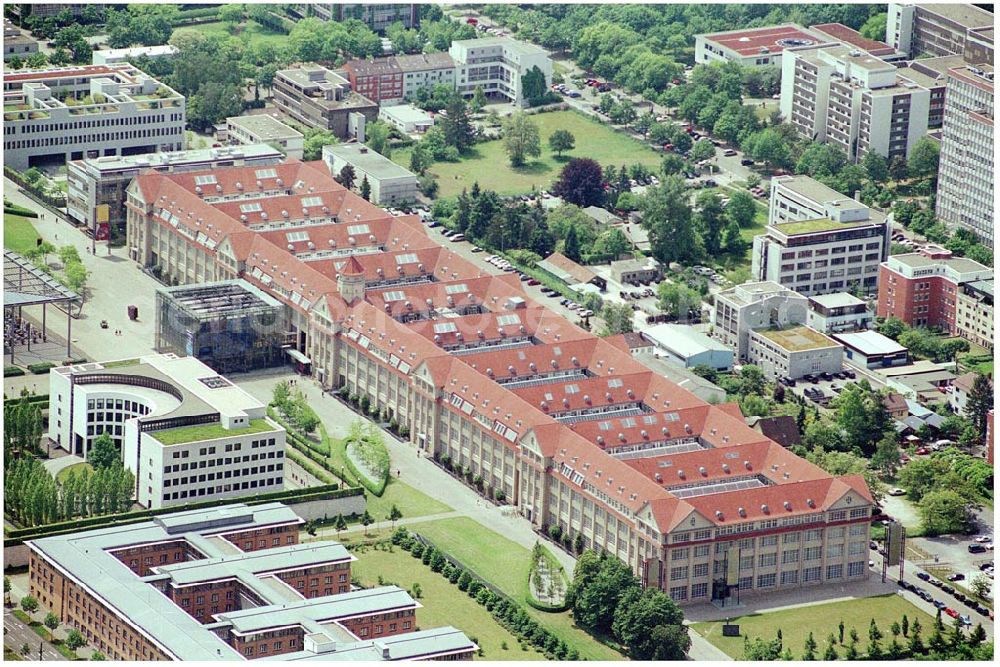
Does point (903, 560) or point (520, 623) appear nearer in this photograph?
point (520, 623)

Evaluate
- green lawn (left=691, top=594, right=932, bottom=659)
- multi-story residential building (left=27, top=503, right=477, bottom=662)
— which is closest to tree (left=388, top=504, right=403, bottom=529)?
multi-story residential building (left=27, top=503, right=477, bottom=662)

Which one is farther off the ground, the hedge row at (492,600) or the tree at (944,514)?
the tree at (944,514)

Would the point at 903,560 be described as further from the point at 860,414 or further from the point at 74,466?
the point at 74,466

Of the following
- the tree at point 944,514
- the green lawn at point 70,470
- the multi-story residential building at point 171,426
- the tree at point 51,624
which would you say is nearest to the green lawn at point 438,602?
the multi-story residential building at point 171,426

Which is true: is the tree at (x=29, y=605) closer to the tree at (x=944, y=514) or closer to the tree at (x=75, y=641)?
the tree at (x=75, y=641)

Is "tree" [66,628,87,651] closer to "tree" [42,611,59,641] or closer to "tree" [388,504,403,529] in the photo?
"tree" [42,611,59,641]

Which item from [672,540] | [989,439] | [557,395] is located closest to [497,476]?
[557,395]
